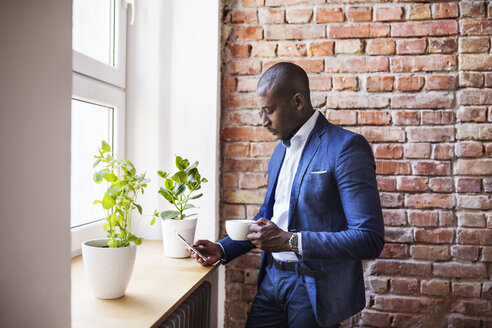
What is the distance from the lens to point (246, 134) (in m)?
2.00

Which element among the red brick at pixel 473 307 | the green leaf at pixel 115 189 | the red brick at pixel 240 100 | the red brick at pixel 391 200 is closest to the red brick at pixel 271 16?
the red brick at pixel 240 100

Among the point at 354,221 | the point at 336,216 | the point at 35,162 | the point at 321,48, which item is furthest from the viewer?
the point at 321,48

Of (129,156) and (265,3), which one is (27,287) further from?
(265,3)

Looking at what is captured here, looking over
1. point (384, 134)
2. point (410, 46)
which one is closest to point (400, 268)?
point (384, 134)

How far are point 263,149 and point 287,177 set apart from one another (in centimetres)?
37

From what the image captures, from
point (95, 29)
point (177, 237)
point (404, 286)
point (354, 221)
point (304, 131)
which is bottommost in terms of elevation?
point (404, 286)

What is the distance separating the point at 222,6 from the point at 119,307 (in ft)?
5.02

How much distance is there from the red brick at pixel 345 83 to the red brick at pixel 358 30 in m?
0.20

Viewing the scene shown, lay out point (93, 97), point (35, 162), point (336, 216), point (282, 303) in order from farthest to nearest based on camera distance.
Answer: point (93, 97)
point (282, 303)
point (336, 216)
point (35, 162)

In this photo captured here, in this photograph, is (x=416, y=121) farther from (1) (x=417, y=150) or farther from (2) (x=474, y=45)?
(2) (x=474, y=45)

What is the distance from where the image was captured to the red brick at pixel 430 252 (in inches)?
72.8

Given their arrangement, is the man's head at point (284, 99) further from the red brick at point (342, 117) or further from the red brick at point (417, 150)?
the red brick at point (417, 150)

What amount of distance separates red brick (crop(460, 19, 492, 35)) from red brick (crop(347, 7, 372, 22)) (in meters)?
0.43

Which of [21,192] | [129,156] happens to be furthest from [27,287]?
[129,156]
